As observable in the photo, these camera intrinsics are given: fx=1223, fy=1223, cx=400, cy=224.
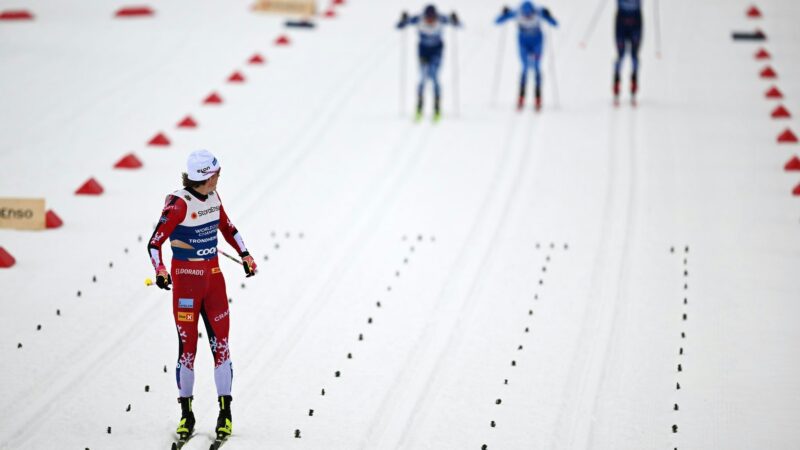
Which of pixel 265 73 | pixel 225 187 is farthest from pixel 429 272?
pixel 265 73

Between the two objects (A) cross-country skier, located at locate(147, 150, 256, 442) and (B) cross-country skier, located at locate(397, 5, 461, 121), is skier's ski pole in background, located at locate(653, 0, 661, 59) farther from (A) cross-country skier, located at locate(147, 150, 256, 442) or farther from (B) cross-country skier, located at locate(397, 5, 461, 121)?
(A) cross-country skier, located at locate(147, 150, 256, 442)

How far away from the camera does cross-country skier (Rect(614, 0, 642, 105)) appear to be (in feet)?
51.6

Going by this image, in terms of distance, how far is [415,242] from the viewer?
11516 millimetres

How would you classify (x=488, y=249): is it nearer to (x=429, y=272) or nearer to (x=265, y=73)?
(x=429, y=272)

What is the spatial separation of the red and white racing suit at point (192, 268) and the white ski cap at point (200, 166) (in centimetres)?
12

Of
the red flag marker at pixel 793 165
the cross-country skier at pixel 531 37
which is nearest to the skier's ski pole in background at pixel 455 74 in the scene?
the cross-country skier at pixel 531 37

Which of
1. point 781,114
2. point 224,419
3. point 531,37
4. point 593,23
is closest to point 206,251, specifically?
point 224,419

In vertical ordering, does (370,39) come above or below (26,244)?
above

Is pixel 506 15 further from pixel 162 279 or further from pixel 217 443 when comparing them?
pixel 162 279

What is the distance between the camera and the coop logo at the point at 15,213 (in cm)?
1167

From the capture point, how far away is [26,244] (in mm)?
11320

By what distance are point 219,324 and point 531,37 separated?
902cm

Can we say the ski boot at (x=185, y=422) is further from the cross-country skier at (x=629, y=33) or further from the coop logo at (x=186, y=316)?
the cross-country skier at (x=629, y=33)

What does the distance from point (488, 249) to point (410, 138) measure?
3.64 m
